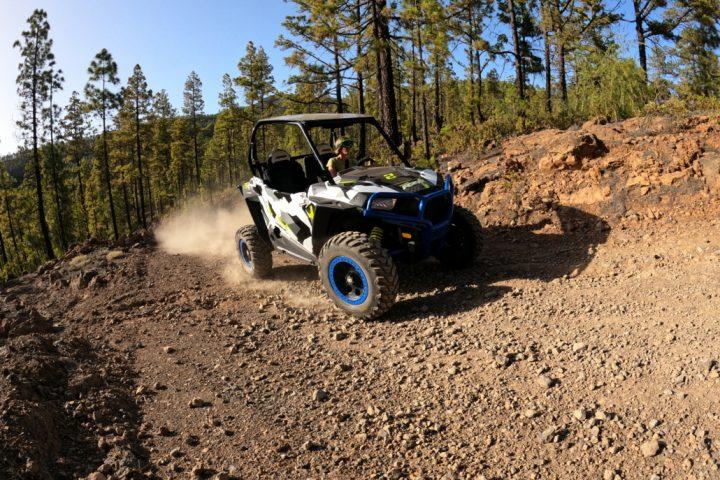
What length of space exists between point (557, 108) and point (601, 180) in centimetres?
562

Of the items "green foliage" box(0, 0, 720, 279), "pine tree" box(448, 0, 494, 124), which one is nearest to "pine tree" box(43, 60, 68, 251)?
"green foliage" box(0, 0, 720, 279)

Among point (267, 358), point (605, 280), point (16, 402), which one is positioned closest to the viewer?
point (16, 402)

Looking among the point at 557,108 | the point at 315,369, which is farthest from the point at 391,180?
the point at 557,108

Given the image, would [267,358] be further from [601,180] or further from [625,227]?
[601,180]

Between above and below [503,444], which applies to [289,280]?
above

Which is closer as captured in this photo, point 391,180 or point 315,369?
point 315,369

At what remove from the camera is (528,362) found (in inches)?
171

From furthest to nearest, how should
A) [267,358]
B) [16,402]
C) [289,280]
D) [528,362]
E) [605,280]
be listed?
[289,280]
[605,280]
[267,358]
[528,362]
[16,402]

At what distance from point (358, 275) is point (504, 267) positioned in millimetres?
2189

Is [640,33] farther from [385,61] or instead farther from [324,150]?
[324,150]

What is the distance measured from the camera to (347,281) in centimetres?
595

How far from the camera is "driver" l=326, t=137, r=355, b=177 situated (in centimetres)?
662

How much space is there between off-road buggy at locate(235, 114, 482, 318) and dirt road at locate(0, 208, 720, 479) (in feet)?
1.45

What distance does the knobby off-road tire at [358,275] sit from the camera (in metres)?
5.58
